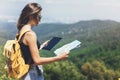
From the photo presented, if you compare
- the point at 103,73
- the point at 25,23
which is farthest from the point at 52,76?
the point at 25,23

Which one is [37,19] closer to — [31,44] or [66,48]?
[31,44]

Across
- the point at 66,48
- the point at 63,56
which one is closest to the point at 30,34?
the point at 63,56

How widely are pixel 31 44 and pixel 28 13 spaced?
63 centimetres

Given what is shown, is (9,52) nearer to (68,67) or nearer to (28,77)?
(28,77)

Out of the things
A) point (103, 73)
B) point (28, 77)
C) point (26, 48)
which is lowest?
point (103, 73)

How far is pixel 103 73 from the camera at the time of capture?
462 ft

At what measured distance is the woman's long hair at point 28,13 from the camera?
6.84m

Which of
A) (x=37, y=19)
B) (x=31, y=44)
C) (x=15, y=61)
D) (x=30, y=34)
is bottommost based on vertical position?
(x=15, y=61)

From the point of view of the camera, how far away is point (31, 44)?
21.4 feet

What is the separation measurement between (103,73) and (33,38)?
445 feet

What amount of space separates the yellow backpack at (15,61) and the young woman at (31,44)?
3.3 inches

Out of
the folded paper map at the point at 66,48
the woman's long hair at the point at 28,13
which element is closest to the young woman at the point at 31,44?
the woman's long hair at the point at 28,13

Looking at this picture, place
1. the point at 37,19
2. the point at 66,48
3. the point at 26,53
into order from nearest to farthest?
1. the point at 26,53
2. the point at 37,19
3. the point at 66,48

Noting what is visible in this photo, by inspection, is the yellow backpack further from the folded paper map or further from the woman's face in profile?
the folded paper map
